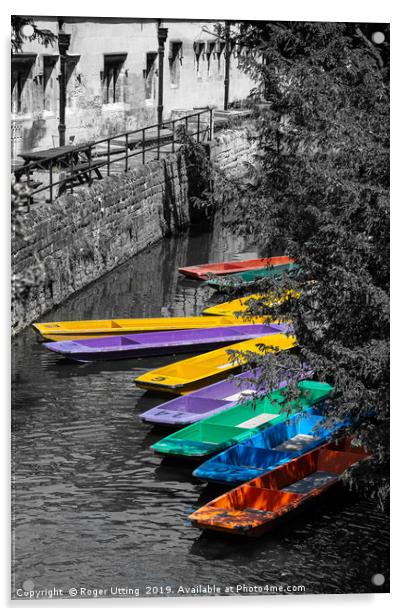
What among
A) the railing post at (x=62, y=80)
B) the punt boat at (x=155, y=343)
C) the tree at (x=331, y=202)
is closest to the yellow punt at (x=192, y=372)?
the punt boat at (x=155, y=343)

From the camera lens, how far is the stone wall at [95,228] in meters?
12.4

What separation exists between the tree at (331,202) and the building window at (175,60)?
615 millimetres

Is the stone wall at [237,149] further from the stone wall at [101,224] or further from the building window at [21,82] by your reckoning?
the building window at [21,82]

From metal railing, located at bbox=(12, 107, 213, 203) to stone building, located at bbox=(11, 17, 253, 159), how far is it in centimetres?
24

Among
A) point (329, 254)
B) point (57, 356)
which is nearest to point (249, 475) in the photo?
point (329, 254)

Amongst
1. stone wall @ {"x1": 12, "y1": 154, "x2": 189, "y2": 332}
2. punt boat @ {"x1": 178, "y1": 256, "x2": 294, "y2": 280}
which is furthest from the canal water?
punt boat @ {"x1": 178, "y1": 256, "x2": 294, "y2": 280}

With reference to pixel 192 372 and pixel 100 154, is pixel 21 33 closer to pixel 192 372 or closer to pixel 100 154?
pixel 192 372

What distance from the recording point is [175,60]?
35.9ft

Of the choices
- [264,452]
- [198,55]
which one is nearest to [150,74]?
[198,55]

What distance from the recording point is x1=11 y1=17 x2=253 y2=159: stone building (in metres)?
9.55

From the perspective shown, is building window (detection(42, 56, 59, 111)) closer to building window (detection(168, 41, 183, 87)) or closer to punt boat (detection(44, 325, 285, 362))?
building window (detection(168, 41, 183, 87))

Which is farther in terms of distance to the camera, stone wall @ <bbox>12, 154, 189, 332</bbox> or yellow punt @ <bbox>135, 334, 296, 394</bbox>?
yellow punt @ <bbox>135, 334, 296, 394</bbox>

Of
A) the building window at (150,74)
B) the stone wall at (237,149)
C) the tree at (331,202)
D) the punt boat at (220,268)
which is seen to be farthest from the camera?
the punt boat at (220,268)

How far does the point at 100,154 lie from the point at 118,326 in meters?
1.97
